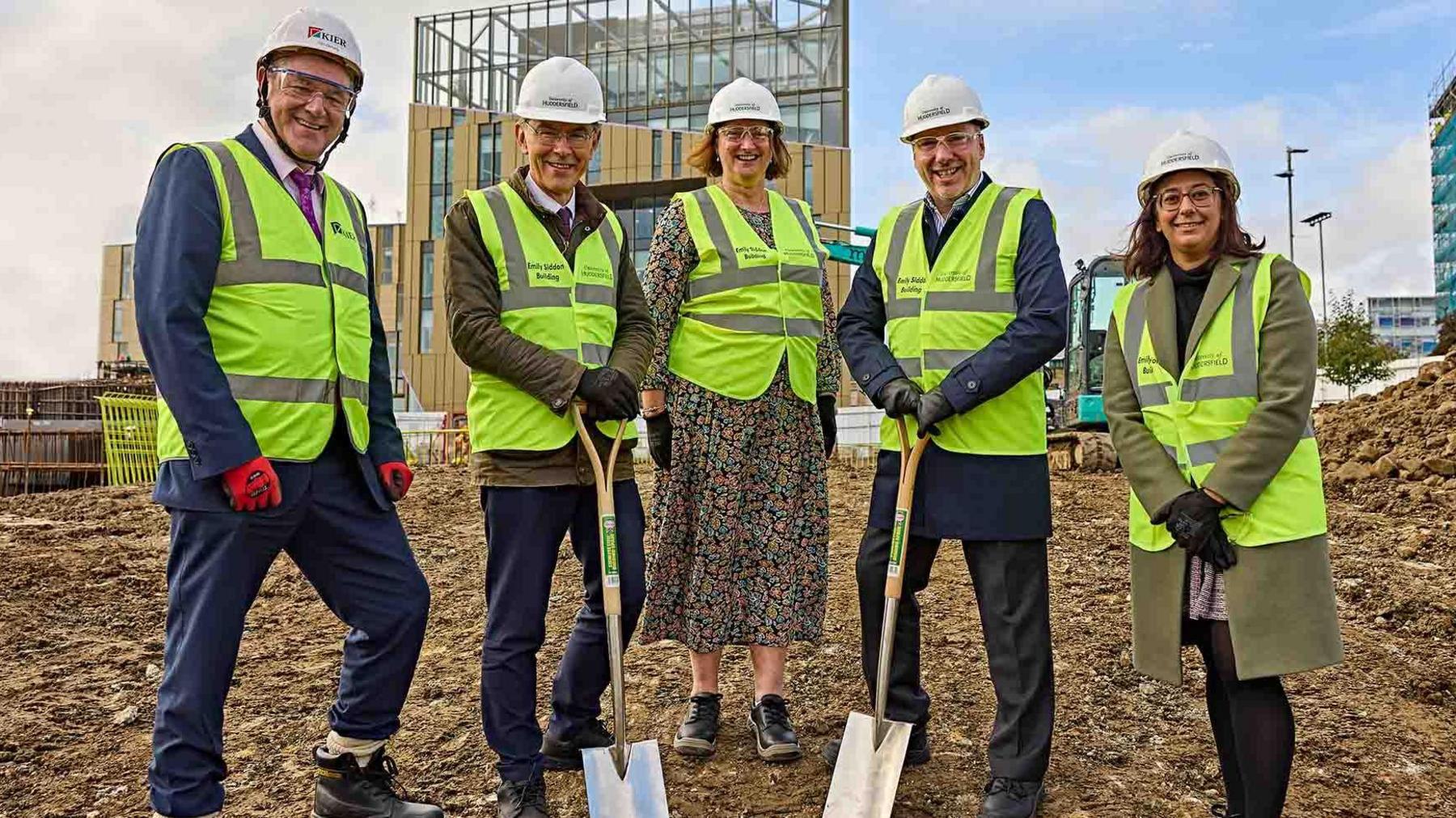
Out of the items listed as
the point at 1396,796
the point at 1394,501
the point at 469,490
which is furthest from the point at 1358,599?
the point at 469,490

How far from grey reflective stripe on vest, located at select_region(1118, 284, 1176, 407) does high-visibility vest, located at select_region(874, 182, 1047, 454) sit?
33cm

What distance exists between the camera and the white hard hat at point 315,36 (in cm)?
302

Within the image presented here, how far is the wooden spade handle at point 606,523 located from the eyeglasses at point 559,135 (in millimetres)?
844

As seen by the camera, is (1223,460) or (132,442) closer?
(1223,460)

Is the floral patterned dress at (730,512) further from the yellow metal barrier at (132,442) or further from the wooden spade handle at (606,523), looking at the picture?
the yellow metal barrier at (132,442)

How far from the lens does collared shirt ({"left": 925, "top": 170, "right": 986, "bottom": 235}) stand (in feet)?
11.7

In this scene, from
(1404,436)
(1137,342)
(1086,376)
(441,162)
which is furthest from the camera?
(441,162)

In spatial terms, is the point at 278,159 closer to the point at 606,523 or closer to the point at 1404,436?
the point at 606,523

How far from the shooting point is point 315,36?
303cm

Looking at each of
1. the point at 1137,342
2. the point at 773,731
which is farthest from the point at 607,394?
the point at 1137,342

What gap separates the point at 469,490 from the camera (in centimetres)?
1188

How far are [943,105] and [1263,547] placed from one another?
1639 millimetres

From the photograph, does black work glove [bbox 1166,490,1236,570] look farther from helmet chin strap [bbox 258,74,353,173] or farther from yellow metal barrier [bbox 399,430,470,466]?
yellow metal barrier [bbox 399,430,470,466]

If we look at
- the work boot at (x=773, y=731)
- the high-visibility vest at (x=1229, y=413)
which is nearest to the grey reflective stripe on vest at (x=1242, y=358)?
the high-visibility vest at (x=1229, y=413)
